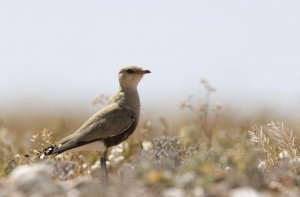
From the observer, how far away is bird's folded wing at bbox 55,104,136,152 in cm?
922

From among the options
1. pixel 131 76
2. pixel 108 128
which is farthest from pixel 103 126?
pixel 131 76

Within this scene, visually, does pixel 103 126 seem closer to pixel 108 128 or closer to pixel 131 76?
pixel 108 128

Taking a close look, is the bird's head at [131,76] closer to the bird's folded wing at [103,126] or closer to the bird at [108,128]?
the bird at [108,128]

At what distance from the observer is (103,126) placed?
935 centimetres

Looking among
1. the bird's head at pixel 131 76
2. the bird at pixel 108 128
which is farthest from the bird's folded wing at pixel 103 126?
the bird's head at pixel 131 76

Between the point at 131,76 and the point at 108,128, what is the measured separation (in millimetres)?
1016

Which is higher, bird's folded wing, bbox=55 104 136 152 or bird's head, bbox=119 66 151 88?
bird's head, bbox=119 66 151 88

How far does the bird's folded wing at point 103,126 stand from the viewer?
9219mm

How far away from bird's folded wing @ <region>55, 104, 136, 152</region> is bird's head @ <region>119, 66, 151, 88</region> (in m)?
0.52

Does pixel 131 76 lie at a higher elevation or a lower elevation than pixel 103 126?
higher

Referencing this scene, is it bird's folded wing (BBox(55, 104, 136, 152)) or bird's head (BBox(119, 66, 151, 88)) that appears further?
bird's head (BBox(119, 66, 151, 88))

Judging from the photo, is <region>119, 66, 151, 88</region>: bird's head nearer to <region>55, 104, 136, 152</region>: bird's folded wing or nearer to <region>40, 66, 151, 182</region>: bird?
<region>40, 66, 151, 182</region>: bird

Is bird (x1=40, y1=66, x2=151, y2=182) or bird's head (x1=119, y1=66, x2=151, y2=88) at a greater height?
bird's head (x1=119, y1=66, x2=151, y2=88)

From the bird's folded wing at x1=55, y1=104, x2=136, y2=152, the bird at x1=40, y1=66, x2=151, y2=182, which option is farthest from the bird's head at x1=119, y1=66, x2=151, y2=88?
the bird's folded wing at x1=55, y1=104, x2=136, y2=152
